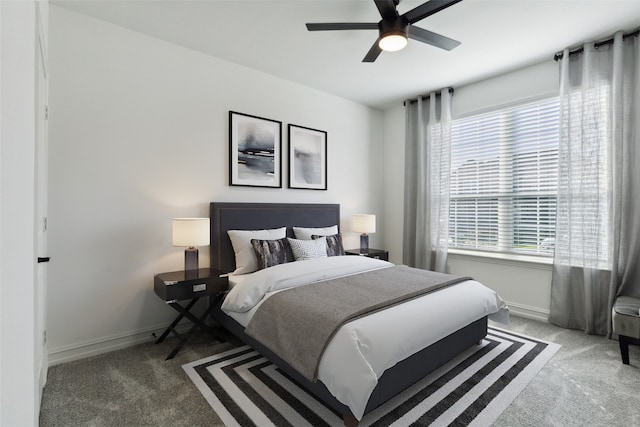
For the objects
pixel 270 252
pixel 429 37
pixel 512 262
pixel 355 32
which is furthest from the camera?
pixel 512 262

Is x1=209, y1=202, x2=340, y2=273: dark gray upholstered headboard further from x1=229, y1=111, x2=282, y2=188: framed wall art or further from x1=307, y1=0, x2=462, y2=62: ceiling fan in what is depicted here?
x1=307, y1=0, x2=462, y2=62: ceiling fan

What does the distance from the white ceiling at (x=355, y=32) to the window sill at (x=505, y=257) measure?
2.19 metres

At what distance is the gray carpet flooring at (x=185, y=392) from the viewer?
1.75 meters

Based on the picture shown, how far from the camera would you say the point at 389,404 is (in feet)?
6.14

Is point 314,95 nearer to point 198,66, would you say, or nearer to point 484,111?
point 198,66

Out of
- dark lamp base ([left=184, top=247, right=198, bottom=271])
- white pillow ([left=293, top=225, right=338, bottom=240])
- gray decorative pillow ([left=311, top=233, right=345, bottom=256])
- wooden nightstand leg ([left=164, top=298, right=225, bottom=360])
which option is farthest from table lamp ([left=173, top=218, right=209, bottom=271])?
gray decorative pillow ([left=311, top=233, right=345, bottom=256])

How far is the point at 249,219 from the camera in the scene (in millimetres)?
3346

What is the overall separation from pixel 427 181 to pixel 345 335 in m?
3.18

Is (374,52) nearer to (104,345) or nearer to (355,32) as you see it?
(355,32)

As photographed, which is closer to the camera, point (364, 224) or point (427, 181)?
point (364, 224)

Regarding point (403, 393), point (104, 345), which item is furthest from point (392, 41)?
point (104, 345)

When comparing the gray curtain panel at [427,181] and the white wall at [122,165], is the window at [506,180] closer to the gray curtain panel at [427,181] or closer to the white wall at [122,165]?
the gray curtain panel at [427,181]

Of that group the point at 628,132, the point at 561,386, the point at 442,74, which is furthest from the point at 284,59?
the point at 561,386

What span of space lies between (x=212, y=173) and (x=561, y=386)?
11.1 feet
